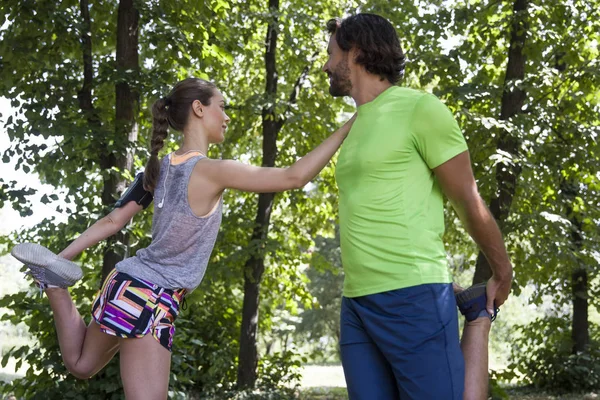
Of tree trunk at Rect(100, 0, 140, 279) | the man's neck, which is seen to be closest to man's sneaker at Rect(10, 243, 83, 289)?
the man's neck

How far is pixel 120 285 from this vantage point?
3465 mm

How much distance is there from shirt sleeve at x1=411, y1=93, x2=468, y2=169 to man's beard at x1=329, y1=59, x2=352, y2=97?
0.41 metres

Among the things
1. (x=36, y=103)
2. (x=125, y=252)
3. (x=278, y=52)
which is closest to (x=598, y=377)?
(x=278, y=52)

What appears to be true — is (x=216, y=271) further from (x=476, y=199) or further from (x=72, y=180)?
(x=476, y=199)

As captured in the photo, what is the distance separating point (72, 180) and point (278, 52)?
676 centimetres

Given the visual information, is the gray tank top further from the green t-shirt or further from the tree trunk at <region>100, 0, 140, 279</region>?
the tree trunk at <region>100, 0, 140, 279</region>

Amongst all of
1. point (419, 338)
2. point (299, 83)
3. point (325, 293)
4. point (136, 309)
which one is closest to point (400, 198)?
point (419, 338)

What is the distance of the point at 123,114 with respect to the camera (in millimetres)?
8398

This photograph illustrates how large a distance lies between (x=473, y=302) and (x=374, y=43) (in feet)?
3.45

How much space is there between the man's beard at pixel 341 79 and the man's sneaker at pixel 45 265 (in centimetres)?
151

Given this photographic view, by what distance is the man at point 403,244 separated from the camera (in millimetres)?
2656

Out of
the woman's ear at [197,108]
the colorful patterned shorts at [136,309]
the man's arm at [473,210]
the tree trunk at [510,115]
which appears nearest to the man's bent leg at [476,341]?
the man's arm at [473,210]

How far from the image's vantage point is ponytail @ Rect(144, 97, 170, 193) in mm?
3672

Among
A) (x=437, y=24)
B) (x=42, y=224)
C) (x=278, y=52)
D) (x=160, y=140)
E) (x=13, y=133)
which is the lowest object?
(x=160, y=140)
